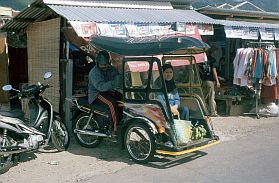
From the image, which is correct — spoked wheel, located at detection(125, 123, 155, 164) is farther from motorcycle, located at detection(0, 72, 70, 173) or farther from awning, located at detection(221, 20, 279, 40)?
awning, located at detection(221, 20, 279, 40)

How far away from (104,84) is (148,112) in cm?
113

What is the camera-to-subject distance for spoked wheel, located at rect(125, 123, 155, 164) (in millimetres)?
6016

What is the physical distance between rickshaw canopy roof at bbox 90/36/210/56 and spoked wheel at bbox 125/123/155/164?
123 cm

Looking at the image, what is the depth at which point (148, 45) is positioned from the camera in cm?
607

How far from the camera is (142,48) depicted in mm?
6117

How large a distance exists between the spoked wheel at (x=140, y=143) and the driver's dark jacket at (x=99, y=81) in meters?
0.98

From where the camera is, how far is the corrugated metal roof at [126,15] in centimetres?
805

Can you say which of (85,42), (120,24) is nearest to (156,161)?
(85,42)

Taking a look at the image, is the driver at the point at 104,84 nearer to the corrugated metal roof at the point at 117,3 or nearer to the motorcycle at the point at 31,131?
the motorcycle at the point at 31,131

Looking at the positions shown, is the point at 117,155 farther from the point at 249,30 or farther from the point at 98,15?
the point at 249,30

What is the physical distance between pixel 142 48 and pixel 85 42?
196 cm

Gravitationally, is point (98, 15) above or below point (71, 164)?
above

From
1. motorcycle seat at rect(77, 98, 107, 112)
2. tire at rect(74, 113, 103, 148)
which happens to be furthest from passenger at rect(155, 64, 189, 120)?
tire at rect(74, 113, 103, 148)

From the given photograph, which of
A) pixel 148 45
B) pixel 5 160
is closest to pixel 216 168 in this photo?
pixel 148 45
